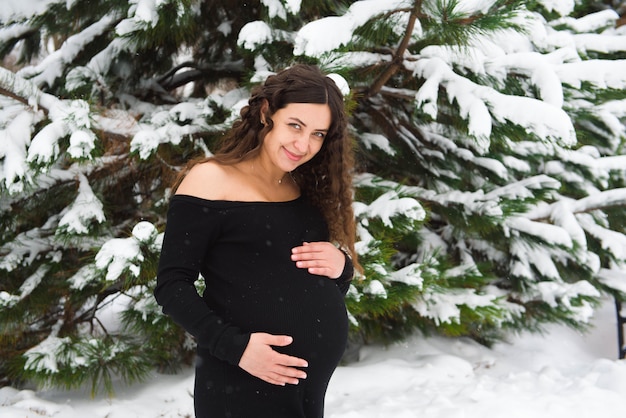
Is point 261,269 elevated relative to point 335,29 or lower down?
lower down

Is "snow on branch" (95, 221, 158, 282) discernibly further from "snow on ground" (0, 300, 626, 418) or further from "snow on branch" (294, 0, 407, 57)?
"snow on ground" (0, 300, 626, 418)

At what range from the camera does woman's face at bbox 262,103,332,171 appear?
156 cm

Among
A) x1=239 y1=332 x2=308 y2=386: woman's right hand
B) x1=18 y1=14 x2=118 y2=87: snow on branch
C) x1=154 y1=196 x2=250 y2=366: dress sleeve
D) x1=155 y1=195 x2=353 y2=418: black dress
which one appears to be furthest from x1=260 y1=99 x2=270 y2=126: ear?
x1=18 y1=14 x2=118 y2=87: snow on branch

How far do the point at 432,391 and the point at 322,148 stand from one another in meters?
2.16

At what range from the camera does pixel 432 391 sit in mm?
3279

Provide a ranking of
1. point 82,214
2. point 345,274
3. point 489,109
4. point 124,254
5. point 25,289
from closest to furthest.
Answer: point 345,274 → point 124,254 → point 489,109 → point 82,214 → point 25,289

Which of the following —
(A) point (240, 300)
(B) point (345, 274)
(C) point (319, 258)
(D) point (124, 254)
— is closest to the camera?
(A) point (240, 300)

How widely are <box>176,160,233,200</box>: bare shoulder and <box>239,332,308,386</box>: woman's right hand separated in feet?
1.42

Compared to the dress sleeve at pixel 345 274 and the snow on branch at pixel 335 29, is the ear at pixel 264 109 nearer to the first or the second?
the snow on branch at pixel 335 29

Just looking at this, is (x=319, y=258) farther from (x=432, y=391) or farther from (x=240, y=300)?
(x=432, y=391)

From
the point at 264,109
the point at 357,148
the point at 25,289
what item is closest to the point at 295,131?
the point at 264,109

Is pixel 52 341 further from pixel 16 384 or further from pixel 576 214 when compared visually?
pixel 576 214

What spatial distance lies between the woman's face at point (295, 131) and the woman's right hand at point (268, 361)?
544 millimetres

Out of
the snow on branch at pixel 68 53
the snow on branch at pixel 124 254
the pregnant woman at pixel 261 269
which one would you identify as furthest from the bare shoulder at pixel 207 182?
the snow on branch at pixel 68 53
